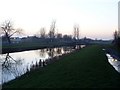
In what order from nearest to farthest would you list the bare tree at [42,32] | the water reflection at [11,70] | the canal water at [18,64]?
1. the water reflection at [11,70]
2. the canal water at [18,64]
3. the bare tree at [42,32]

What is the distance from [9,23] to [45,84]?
3344 inches

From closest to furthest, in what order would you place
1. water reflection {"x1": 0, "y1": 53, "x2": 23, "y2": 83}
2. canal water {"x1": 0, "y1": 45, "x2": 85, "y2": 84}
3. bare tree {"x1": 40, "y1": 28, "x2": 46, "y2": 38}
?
water reflection {"x1": 0, "y1": 53, "x2": 23, "y2": 83} < canal water {"x1": 0, "y1": 45, "x2": 85, "y2": 84} < bare tree {"x1": 40, "y1": 28, "x2": 46, "y2": 38}

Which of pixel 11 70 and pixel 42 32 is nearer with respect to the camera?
pixel 11 70

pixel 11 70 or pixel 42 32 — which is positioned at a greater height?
pixel 42 32

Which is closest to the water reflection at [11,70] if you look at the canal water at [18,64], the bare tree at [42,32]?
the canal water at [18,64]

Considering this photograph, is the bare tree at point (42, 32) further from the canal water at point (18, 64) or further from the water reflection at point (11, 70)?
the water reflection at point (11, 70)

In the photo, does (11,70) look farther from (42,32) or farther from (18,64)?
(42,32)

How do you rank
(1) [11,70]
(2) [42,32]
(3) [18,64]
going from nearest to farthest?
(1) [11,70] < (3) [18,64] < (2) [42,32]

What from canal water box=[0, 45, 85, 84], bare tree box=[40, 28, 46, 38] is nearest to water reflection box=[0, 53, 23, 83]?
canal water box=[0, 45, 85, 84]

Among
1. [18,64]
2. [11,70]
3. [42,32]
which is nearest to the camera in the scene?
[11,70]

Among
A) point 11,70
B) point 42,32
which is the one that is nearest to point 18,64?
point 11,70

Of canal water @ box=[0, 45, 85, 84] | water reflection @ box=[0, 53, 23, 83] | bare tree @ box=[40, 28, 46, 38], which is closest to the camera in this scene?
water reflection @ box=[0, 53, 23, 83]

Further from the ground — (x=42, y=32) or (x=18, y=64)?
(x=42, y=32)

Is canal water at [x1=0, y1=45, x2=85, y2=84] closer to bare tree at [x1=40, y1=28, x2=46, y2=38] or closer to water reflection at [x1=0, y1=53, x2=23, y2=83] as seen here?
water reflection at [x1=0, y1=53, x2=23, y2=83]
